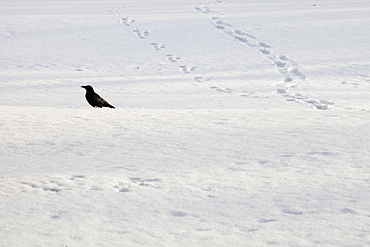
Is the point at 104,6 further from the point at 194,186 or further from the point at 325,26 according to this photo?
the point at 194,186

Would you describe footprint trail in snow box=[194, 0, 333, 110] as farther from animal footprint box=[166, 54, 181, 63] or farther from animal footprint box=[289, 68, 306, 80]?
animal footprint box=[166, 54, 181, 63]

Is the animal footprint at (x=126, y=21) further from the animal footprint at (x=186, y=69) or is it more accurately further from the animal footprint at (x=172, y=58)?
the animal footprint at (x=186, y=69)

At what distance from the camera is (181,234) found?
3.13 meters

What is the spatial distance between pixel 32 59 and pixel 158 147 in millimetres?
9080

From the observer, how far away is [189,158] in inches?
172

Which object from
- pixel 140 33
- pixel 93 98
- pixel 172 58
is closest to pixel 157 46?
pixel 172 58

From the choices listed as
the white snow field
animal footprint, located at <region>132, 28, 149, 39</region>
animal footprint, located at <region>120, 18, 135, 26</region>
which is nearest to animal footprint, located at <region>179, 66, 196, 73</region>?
the white snow field

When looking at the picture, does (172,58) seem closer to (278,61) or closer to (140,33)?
(278,61)

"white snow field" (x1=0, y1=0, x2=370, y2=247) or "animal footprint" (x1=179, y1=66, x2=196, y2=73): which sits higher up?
"animal footprint" (x1=179, y1=66, x2=196, y2=73)

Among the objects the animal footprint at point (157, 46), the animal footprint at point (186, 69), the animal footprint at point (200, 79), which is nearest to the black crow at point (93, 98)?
the animal footprint at point (200, 79)

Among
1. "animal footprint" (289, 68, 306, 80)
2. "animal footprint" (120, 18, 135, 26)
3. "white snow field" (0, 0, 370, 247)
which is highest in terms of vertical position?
"animal footprint" (120, 18, 135, 26)

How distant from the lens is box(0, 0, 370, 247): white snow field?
10.5 feet

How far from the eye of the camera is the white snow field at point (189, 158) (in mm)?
3197

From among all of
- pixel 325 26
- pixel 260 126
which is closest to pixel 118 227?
pixel 260 126
